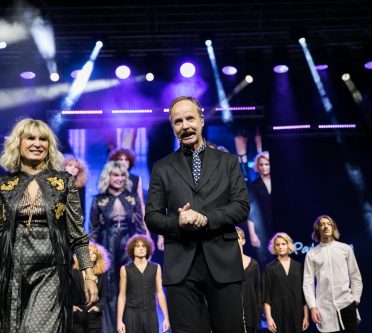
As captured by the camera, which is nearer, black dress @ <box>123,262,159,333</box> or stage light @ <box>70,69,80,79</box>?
black dress @ <box>123,262,159,333</box>

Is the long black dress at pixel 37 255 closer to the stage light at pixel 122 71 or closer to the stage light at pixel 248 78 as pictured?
the stage light at pixel 122 71

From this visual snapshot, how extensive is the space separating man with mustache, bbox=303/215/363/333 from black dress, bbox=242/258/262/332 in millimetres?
600

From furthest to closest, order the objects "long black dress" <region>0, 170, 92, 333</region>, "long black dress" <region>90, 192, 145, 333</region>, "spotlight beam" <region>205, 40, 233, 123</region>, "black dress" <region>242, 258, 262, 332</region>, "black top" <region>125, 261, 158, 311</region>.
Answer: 1. "spotlight beam" <region>205, 40, 233, 123</region>
2. "long black dress" <region>90, 192, 145, 333</region>
3. "black top" <region>125, 261, 158, 311</region>
4. "black dress" <region>242, 258, 262, 332</region>
5. "long black dress" <region>0, 170, 92, 333</region>

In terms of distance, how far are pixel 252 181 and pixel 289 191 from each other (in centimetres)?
148

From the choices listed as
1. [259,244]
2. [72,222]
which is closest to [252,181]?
[259,244]

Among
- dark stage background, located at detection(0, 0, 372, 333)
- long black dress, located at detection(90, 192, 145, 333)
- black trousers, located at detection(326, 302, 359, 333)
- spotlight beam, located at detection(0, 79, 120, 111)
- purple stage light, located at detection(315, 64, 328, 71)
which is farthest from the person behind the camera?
spotlight beam, located at detection(0, 79, 120, 111)

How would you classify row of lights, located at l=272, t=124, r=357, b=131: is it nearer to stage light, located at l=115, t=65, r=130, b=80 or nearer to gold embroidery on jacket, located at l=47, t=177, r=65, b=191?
stage light, located at l=115, t=65, r=130, b=80

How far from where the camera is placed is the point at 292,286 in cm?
773

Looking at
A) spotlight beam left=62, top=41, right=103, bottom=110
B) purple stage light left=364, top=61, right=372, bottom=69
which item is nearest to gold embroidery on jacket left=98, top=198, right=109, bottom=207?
spotlight beam left=62, top=41, right=103, bottom=110

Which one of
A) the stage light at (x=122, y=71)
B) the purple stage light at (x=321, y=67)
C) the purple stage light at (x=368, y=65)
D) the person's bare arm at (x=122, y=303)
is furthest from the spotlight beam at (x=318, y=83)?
the person's bare arm at (x=122, y=303)

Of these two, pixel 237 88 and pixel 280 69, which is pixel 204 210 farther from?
pixel 280 69

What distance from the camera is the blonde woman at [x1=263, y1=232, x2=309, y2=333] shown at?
762 centimetres

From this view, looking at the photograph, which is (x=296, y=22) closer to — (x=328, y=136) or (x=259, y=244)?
(x=328, y=136)

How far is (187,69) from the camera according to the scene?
10719 millimetres
